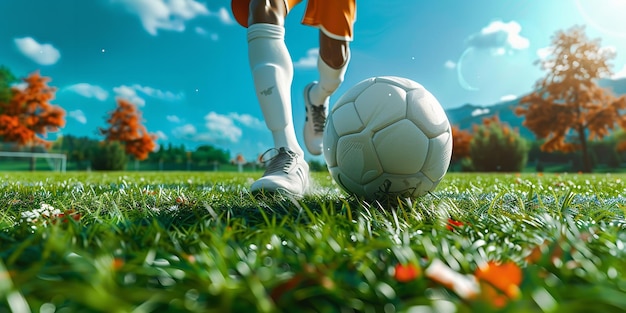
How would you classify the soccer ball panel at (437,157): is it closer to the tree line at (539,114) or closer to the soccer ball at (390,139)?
the soccer ball at (390,139)

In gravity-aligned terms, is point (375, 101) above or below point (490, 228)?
above

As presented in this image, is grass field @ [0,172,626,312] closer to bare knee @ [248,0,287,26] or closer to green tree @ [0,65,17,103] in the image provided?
bare knee @ [248,0,287,26]

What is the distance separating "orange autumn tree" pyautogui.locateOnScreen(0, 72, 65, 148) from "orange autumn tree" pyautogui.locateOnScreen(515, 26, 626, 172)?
1460 inches

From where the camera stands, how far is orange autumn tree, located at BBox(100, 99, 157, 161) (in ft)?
142

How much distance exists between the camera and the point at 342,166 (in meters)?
2.47

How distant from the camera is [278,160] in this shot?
3.01 metres

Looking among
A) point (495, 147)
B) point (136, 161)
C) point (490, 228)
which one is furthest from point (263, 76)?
point (136, 161)

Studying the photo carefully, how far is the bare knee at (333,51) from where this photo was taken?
4066mm

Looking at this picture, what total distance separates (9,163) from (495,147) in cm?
3930

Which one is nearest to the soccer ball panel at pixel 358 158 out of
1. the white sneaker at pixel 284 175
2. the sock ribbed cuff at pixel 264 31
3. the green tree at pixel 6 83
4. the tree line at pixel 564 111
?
the white sneaker at pixel 284 175

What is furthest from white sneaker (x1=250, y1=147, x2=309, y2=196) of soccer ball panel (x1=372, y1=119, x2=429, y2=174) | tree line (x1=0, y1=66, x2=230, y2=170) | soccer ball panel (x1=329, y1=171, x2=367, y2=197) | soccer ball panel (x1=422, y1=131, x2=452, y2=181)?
tree line (x1=0, y1=66, x2=230, y2=170)

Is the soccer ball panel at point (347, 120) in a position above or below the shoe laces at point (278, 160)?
above

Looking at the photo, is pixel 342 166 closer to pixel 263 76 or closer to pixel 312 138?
pixel 263 76

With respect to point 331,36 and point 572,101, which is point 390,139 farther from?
point 572,101
